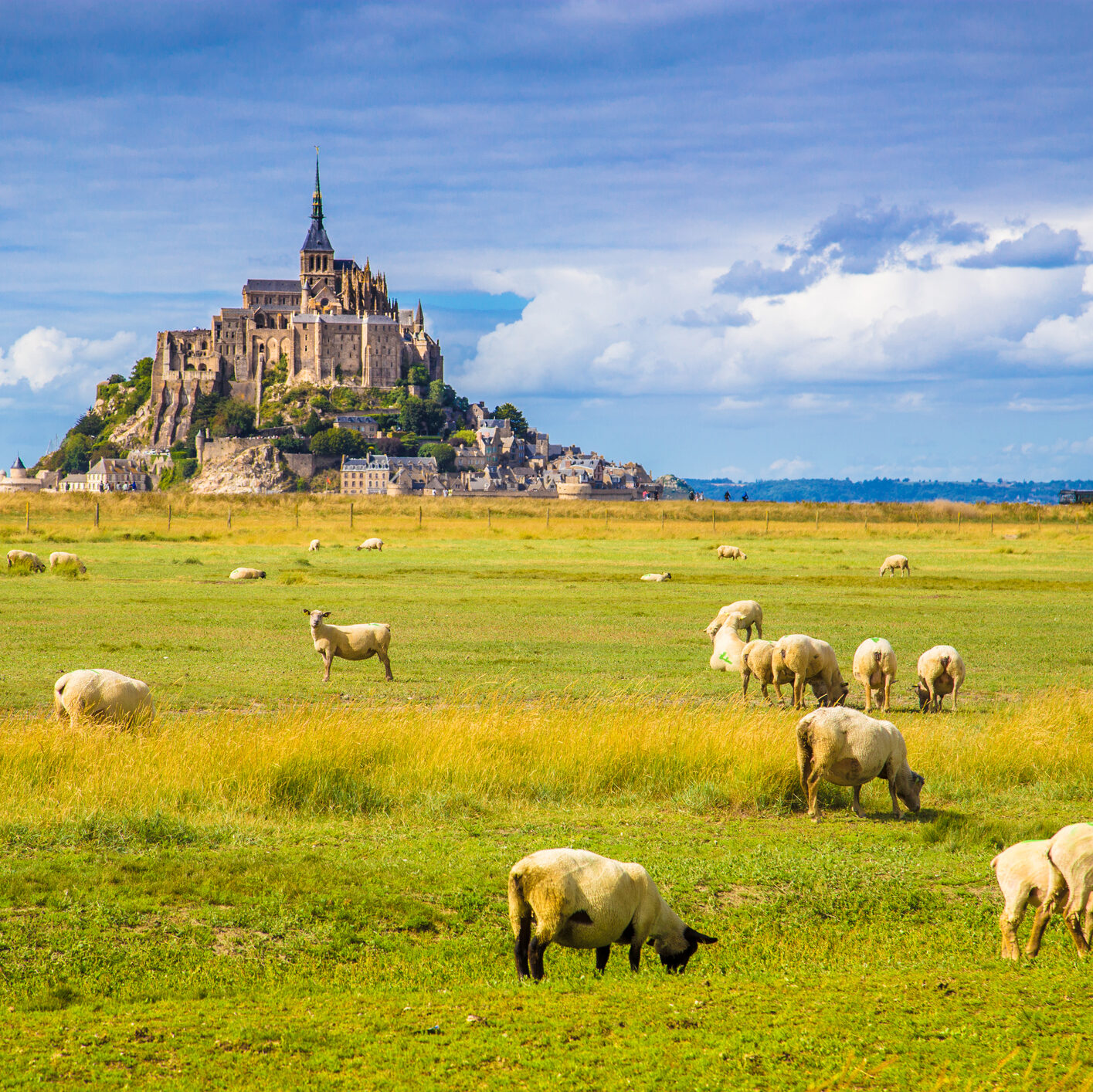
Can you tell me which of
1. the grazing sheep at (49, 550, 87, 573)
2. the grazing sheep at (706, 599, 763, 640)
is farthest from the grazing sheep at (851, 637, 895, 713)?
the grazing sheep at (49, 550, 87, 573)

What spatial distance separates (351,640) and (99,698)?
23.7 feet

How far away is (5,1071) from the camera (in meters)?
5.88

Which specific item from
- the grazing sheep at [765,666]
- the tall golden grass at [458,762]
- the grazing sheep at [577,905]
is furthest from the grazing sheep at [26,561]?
the grazing sheep at [577,905]

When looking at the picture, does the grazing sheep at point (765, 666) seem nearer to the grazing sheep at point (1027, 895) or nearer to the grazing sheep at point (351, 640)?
the grazing sheep at point (351, 640)

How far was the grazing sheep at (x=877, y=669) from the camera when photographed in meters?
17.5

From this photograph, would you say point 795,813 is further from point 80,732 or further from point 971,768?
point 80,732

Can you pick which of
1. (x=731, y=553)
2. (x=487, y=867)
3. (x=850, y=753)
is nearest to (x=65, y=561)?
(x=731, y=553)

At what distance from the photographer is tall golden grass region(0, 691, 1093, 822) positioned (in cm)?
1152

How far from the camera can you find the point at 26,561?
3966cm

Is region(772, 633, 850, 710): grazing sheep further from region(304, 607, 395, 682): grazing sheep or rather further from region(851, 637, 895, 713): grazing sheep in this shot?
region(304, 607, 395, 682): grazing sheep

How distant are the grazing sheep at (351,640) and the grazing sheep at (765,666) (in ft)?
20.5

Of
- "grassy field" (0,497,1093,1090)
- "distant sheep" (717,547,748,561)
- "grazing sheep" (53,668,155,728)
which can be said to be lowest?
"grassy field" (0,497,1093,1090)

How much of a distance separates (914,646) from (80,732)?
58.6 ft

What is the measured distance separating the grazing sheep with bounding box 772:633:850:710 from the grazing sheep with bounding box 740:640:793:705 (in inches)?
5.0
